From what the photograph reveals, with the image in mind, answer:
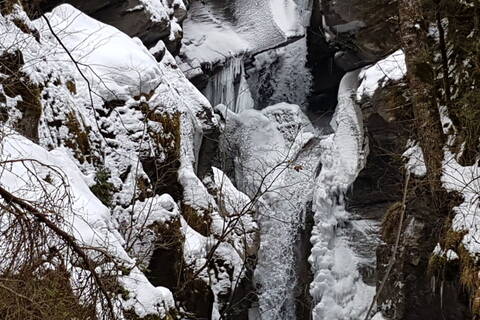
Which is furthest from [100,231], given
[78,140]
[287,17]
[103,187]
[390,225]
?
[287,17]

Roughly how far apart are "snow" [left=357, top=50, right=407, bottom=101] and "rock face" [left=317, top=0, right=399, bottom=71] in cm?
137

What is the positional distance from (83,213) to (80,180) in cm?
81

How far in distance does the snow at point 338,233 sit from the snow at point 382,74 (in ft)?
3.98

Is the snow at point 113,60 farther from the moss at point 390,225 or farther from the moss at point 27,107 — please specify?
the moss at point 390,225

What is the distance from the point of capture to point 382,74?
29.2 feet

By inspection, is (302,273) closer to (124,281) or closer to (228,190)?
(228,190)

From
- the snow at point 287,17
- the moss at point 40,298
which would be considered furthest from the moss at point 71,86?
the snow at point 287,17

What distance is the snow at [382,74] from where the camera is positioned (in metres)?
8.55

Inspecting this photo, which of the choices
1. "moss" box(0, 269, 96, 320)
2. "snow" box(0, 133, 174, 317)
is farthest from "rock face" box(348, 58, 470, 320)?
"moss" box(0, 269, 96, 320)

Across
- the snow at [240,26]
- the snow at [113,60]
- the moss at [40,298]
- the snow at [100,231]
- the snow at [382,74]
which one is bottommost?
the moss at [40,298]

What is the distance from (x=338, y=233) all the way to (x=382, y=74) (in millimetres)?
2977

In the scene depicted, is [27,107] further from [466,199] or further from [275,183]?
[275,183]

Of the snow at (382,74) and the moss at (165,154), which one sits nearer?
the moss at (165,154)

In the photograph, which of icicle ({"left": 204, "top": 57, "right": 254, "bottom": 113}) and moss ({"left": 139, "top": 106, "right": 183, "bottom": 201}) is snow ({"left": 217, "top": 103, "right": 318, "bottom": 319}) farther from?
moss ({"left": 139, "top": 106, "right": 183, "bottom": 201})
